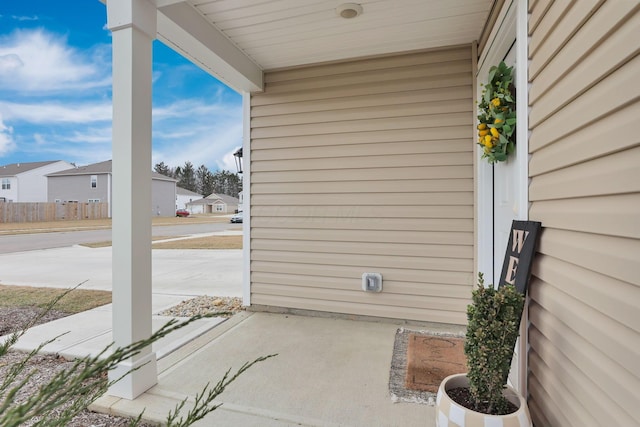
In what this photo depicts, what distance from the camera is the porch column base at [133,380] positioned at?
1.83 meters

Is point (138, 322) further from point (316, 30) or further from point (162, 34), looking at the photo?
point (316, 30)

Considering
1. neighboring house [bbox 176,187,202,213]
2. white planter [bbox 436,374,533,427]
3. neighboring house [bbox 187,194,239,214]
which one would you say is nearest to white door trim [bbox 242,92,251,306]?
white planter [bbox 436,374,533,427]

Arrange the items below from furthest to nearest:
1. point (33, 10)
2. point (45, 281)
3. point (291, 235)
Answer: point (33, 10), point (45, 281), point (291, 235)

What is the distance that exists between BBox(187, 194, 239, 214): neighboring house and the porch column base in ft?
87.8

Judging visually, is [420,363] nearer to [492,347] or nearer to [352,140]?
[492,347]

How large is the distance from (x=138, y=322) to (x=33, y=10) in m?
6.89

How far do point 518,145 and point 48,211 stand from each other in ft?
61.3

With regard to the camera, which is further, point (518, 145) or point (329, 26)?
point (329, 26)

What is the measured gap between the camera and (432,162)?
2.88 metres

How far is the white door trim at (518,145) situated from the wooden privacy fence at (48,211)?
15.9m

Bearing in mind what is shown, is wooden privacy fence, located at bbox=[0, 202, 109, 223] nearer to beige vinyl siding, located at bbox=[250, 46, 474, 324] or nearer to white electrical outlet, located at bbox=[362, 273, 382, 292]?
beige vinyl siding, located at bbox=[250, 46, 474, 324]

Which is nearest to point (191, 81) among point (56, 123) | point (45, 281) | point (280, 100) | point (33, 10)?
point (56, 123)

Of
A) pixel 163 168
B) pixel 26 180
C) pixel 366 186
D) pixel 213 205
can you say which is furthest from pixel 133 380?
pixel 163 168

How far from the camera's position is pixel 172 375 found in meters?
2.11
